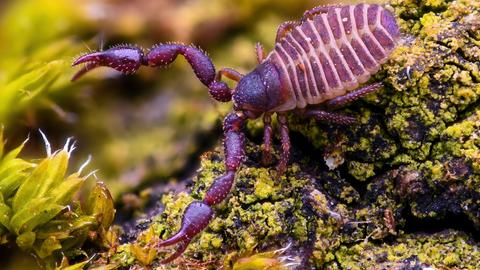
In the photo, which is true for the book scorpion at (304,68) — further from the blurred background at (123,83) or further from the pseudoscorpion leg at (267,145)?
the blurred background at (123,83)

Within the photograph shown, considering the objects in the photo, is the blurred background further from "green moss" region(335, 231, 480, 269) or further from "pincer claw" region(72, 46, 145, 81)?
"green moss" region(335, 231, 480, 269)

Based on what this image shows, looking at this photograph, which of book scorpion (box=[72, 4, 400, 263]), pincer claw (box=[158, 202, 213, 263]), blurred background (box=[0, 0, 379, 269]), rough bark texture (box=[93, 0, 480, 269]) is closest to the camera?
pincer claw (box=[158, 202, 213, 263])

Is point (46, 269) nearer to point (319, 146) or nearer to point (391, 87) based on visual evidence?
point (319, 146)

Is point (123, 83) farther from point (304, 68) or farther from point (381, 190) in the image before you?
point (381, 190)

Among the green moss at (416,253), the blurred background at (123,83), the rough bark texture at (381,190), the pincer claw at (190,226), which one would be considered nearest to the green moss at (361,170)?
the rough bark texture at (381,190)

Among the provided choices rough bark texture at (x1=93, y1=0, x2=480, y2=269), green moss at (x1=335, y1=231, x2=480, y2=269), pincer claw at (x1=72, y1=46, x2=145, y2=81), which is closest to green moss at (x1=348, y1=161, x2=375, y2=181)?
rough bark texture at (x1=93, y1=0, x2=480, y2=269)

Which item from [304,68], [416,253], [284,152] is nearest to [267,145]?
[284,152]

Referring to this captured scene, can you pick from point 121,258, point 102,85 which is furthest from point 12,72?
point 121,258
